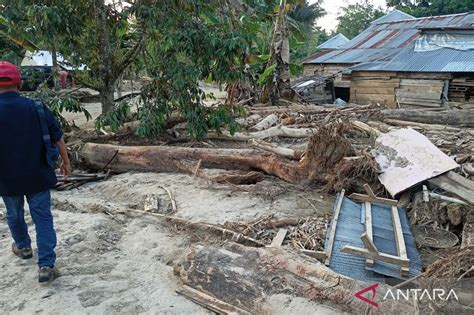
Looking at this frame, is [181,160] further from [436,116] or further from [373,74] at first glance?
[373,74]

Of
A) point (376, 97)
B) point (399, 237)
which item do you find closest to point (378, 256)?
point (399, 237)

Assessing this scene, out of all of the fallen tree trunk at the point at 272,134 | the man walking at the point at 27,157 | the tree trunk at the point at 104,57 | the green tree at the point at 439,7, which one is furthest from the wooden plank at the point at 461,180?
the green tree at the point at 439,7

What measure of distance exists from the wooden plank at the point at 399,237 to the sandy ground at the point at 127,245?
2.50ft

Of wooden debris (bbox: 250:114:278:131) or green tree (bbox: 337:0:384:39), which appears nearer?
wooden debris (bbox: 250:114:278:131)

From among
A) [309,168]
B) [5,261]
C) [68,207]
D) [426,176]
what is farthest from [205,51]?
[5,261]

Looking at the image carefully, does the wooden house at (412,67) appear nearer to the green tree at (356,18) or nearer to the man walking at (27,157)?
the man walking at (27,157)

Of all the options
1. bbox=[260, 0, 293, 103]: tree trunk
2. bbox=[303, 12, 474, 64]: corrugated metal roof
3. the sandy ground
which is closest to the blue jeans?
the sandy ground

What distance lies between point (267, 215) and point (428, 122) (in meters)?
6.51

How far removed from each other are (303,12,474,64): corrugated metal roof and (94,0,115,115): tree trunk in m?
12.2

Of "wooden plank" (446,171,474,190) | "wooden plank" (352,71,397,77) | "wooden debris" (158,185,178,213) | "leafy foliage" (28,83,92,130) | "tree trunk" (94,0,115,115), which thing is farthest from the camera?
"wooden plank" (352,71,397,77)

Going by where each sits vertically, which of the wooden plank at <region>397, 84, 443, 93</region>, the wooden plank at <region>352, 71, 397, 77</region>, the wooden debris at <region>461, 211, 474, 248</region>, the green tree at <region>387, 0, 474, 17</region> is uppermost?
the green tree at <region>387, 0, 474, 17</region>

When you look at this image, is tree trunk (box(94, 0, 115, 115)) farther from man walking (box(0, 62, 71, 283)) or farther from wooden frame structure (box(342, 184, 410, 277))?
wooden frame structure (box(342, 184, 410, 277))

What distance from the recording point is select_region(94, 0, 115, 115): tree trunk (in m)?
7.21

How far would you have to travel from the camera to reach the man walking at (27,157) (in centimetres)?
303
